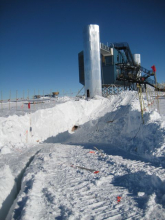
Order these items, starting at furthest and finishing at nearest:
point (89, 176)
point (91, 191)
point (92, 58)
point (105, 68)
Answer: point (105, 68) < point (92, 58) < point (89, 176) < point (91, 191)

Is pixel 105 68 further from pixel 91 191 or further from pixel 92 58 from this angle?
pixel 91 191

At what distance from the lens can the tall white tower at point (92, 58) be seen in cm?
2516

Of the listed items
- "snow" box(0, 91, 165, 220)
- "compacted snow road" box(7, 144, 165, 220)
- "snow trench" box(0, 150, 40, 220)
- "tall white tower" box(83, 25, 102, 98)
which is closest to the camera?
"compacted snow road" box(7, 144, 165, 220)

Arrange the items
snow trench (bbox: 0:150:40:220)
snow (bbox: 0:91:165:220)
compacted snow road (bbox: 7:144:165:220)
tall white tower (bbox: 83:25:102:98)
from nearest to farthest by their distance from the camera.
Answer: compacted snow road (bbox: 7:144:165:220) → snow (bbox: 0:91:165:220) → snow trench (bbox: 0:150:40:220) → tall white tower (bbox: 83:25:102:98)

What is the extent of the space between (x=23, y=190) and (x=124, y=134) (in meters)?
7.50

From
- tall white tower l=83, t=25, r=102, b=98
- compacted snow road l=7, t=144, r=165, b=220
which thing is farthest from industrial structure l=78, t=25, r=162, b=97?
compacted snow road l=7, t=144, r=165, b=220

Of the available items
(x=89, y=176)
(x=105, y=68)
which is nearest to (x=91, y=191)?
(x=89, y=176)

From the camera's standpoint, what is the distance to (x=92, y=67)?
82.5 ft

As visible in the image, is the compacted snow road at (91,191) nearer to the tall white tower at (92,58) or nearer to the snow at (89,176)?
the snow at (89,176)

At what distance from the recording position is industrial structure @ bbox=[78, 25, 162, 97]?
993 inches

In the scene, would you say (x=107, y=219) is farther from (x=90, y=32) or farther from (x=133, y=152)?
(x=90, y=32)

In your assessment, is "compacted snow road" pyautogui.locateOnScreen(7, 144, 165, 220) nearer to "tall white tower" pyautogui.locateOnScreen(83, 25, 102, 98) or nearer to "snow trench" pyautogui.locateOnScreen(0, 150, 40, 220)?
"snow trench" pyautogui.locateOnScreen(0, 150, 40, 220)

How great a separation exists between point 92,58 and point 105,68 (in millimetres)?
5383

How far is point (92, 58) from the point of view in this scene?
2511 centimetres
